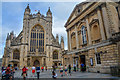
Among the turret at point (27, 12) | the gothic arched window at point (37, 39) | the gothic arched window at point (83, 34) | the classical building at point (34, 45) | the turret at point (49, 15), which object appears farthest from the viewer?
the turret at point (49, 15)

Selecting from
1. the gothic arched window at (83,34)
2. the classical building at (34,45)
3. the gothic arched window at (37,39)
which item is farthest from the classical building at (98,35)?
the gothic arched window at (37,39)

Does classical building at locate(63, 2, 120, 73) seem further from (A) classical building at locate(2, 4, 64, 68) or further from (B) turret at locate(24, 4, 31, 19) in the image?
(B) turret at locate(24, 4, 31, 19)

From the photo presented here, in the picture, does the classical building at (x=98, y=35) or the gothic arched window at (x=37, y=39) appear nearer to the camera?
the classical building at (x=98, y=35)

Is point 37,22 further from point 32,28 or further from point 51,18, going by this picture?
point 51,18

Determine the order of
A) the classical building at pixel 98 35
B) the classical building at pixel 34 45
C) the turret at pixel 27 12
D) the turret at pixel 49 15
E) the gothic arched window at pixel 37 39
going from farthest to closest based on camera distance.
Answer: the turret at pixel 49 15
the turret at pixel 27 12
the gothic arched window at pixel 37 39
the classical building at pixel 34 45
the classical building at pixel 98 35

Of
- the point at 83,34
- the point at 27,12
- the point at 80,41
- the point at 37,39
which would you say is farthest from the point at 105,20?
the point at 27,12

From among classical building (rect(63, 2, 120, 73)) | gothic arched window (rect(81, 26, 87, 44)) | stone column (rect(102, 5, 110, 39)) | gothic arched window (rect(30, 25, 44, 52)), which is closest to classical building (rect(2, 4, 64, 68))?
gothic arched window (rect(30, 25, 44, 52))

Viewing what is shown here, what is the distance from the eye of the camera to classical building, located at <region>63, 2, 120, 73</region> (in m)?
10.9

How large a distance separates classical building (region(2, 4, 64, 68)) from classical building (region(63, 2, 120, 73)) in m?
16.9

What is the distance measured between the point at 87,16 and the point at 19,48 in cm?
2603

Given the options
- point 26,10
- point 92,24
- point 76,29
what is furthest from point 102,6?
point 26,10

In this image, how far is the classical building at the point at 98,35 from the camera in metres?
10.9

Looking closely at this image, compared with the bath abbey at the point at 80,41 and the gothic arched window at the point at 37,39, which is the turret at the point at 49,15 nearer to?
the bath abbey at the point at 80,41

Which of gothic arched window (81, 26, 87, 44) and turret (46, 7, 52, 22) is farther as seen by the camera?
turret (46, 7, 52, 22)
